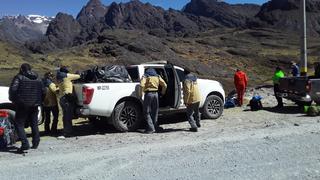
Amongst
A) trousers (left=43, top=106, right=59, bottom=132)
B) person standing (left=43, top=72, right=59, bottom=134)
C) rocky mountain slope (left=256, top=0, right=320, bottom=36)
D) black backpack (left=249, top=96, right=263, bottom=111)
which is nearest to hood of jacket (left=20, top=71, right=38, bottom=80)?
person standing (left=43, top=72, right=59, bottom=134)

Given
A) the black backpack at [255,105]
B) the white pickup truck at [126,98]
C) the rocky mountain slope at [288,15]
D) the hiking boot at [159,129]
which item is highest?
the rocky mountain slope at [288,15]

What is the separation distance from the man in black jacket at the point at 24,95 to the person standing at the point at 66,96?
2092 millimetres

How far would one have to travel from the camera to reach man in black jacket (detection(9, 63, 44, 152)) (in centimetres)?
1012

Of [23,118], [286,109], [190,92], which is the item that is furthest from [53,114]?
[286,109]

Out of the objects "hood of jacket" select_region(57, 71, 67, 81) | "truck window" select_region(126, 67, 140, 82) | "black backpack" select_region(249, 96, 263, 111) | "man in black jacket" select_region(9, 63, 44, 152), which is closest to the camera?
"man in black jacket" select_region(9, 63, 44, 152)

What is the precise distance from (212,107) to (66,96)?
14.2ft

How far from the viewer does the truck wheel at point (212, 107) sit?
48.9 feet

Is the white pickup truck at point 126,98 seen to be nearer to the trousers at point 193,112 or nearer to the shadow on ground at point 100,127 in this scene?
the shadow on ground at point 100,127

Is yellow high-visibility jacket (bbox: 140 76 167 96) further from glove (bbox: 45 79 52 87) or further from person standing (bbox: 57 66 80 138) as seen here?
glove (bbox: 45 79 52 87)

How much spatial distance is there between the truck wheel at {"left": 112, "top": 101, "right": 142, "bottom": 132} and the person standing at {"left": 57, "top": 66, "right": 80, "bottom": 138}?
1022 mm

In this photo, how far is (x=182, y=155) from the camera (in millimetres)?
9406

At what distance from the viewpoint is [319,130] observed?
11875 mm

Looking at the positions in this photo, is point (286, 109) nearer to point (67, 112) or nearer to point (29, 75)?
point (67, 112)

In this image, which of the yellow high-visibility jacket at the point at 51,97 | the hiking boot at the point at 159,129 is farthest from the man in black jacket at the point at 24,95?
the hiking boot at the point at 159,129
